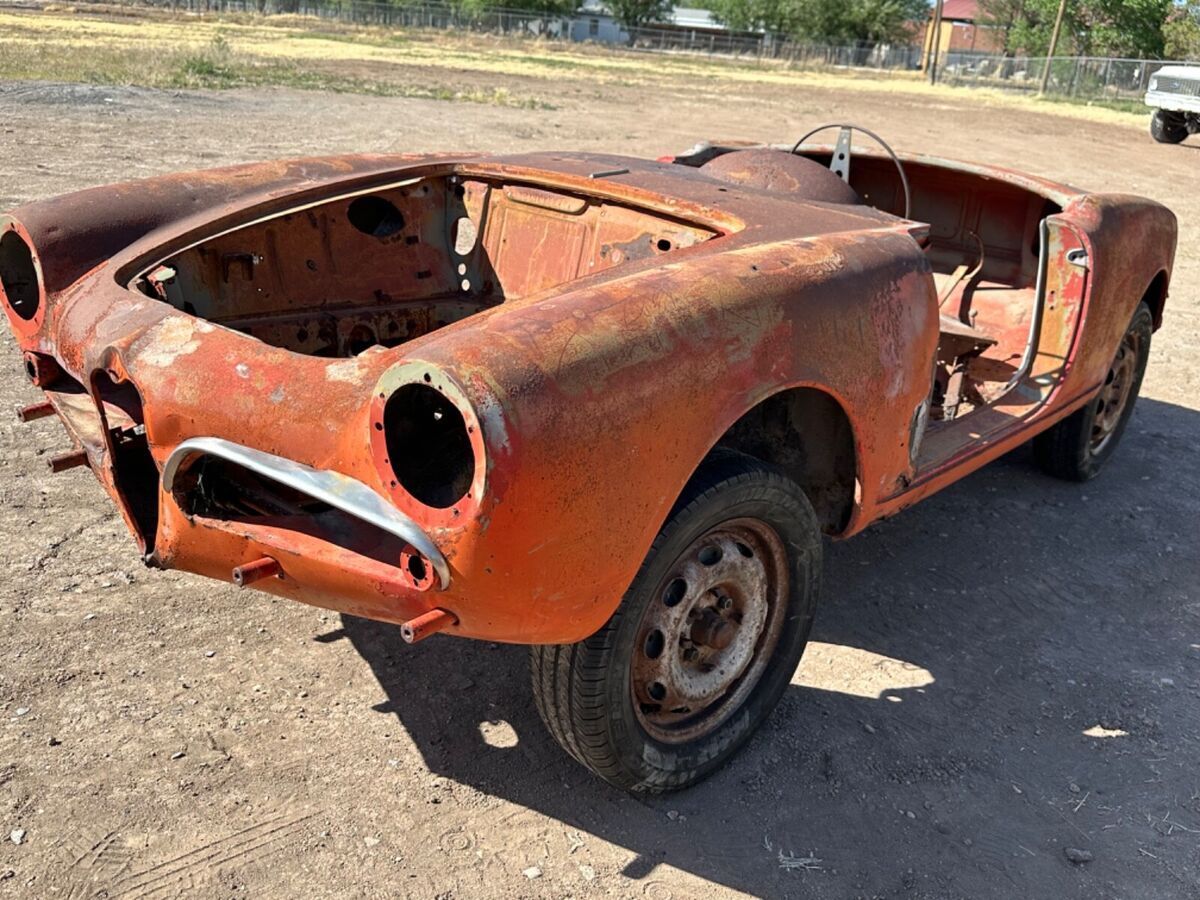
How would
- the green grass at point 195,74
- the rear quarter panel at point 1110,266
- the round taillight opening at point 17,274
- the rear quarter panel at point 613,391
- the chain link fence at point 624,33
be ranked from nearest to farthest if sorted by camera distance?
the rear quarter panel at point 613,391, the round taillight opening at point 17,274, the rear quarter panel at point 1110,266, the green grass at point 195,74, the chain link fence at point 624,33

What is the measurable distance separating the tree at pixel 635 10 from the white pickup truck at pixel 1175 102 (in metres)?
50.9

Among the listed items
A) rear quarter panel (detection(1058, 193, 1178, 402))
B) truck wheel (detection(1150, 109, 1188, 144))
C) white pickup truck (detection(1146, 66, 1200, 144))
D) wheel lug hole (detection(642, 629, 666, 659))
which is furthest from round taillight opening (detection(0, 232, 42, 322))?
truck wheel (detection(1150, 109, 1188, 144))

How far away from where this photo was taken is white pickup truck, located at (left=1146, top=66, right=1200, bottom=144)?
19.1m

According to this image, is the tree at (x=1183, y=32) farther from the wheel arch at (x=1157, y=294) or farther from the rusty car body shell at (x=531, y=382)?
the rusty car body shell at (x=531, y=382)

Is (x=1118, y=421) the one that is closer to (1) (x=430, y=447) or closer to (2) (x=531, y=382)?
(1) (x=430, y=447)

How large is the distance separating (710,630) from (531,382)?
0.98 meters

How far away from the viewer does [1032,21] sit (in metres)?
57.2

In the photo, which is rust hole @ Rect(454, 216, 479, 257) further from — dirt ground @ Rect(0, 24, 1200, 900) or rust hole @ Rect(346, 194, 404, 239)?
dirt ground @ Rect(0, 24, 1200, 900)

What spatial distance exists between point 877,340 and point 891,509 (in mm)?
597

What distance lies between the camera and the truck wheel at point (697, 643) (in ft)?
7.58

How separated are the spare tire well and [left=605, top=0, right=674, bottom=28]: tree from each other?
2698 inches

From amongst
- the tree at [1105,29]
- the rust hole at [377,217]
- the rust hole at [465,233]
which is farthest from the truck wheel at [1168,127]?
the tree at [1105,29]

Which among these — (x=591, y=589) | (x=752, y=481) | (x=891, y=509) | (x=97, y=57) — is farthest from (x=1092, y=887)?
(x=97, y=57)

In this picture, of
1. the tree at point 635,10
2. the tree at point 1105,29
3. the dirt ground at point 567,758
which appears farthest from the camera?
the tree at point 635,10
